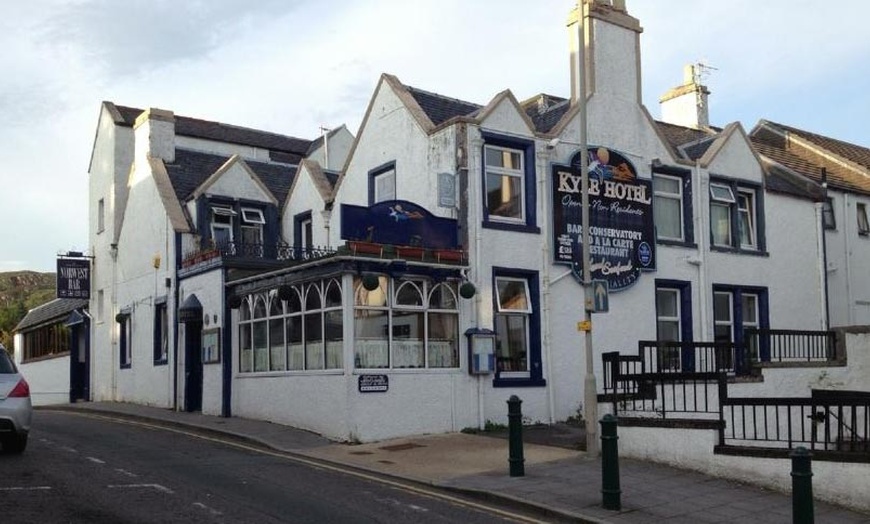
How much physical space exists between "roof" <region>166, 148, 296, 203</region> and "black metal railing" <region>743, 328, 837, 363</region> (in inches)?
547

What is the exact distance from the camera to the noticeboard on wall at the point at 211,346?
71.6 feet

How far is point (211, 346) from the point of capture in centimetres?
2220

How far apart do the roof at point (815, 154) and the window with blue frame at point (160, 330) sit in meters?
18.7

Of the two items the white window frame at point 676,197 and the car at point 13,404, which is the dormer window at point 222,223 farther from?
the car at point 13,404

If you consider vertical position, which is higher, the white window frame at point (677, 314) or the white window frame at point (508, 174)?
the white window frame at point (508, 174)

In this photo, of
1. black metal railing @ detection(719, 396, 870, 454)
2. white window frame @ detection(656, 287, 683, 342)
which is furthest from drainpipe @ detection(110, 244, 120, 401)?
black metal railing @ detection(719, 396, 870, 454)

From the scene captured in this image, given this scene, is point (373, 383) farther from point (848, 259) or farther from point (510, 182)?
point (848, 259)

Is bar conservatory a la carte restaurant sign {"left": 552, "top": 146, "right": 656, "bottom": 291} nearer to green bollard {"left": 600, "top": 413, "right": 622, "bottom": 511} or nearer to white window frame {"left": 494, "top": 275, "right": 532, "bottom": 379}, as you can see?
white window frame {"left": 494, "top": 275, "right": 532, "bottom": 379}

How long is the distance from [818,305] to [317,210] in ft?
46.8

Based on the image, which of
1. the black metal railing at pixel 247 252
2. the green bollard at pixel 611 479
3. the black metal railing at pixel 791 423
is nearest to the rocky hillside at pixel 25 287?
the black metal railing at pixel 247 252

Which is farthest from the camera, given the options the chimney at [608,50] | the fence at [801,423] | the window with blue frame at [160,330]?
the window with blue frame at [160,330]

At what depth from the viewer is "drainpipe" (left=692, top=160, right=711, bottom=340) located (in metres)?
23.4

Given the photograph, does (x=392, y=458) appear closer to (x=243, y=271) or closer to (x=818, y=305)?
(x=243, y=271)

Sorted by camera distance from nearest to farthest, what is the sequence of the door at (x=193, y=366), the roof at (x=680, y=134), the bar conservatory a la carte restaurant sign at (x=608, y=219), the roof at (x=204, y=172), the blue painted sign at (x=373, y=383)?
1. the blue painted sign at (x=373, y=383)
2. the bar conservatory a la carte restaurant sign at (x=608, y=219)
3. the door at (x=193, y=366)
4. the roof at (x=204, y=172)
5. the roof at (x=680, y=134)
